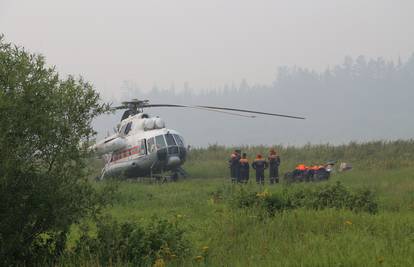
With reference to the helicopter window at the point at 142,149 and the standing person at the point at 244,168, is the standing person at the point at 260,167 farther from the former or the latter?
the helicopter window at the point at 142,149

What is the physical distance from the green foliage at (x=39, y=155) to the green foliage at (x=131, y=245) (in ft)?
1.34

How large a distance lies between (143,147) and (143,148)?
0.16 ft

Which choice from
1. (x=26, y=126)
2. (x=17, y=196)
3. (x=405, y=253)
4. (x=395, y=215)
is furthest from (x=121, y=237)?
(x=395, y=215)

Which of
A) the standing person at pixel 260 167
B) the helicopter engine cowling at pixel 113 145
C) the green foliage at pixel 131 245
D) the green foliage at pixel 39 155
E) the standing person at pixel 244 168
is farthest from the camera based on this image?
the helicopter engine cowling at pixel 113 145

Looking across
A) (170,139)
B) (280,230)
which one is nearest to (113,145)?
(170,139)

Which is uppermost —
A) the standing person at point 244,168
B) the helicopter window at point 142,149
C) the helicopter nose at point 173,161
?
the helicopter window at point 142,149

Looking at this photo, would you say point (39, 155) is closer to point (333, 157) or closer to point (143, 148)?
point (143, 148)

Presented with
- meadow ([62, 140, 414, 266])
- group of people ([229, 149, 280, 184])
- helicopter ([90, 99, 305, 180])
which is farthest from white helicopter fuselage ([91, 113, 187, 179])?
meadow ([62, 140, 414, 266])

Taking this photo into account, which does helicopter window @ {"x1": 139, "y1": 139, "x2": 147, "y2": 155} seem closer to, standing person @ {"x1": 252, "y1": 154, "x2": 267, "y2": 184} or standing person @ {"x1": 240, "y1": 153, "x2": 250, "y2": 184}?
standing person @ {"x1": 240, "y1": 153, "x2": 250, "y2": 184}

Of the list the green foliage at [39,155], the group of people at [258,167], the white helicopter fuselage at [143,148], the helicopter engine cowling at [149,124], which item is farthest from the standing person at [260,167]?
the green foliage at [39,155]

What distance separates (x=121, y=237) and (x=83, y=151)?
1359 mm

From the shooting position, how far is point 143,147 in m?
25.6

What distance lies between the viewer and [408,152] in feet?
99.3

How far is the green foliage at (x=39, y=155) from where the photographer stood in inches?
283
